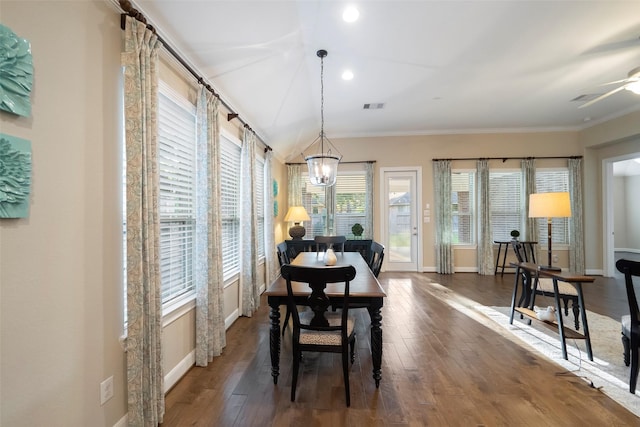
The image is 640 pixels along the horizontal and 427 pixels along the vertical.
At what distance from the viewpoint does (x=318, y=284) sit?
6.13ft

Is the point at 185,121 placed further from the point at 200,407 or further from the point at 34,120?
the point at 200,407

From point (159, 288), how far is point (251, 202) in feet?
7.00

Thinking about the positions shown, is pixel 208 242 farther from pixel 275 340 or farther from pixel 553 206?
pixel 553 206

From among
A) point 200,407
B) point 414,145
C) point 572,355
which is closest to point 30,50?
point 200,407

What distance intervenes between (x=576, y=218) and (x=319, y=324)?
694 centimetres

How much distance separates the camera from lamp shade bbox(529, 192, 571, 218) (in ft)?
8.90

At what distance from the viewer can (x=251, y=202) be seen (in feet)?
12.3

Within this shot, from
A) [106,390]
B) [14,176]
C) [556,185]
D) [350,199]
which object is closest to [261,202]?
[350,199]

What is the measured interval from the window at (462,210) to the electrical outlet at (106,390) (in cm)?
641

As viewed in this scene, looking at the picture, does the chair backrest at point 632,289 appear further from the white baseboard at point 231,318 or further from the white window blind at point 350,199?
the white window blind at point 350,199

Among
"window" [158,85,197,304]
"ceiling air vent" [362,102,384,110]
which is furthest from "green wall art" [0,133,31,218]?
"ceiling air vent" [362,102,384,110]

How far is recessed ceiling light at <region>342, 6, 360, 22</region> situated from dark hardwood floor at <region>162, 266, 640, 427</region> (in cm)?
326

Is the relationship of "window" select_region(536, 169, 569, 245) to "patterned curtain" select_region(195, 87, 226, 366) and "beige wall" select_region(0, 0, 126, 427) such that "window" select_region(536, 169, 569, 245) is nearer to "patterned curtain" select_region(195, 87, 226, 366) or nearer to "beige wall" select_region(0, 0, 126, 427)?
"patterned curtain" select_region(195, 87, 226, 366)

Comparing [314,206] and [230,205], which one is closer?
[230,205]
